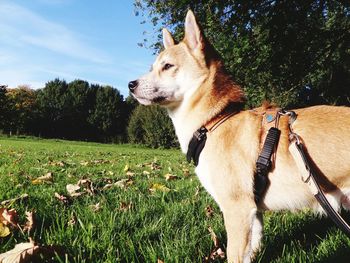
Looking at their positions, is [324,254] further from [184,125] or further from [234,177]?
[184,125]


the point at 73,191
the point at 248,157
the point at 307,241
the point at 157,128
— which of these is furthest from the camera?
the point at 157,128

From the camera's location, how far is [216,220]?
3496 millimetres

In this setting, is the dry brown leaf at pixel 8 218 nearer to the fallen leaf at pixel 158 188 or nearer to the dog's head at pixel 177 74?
the dog's head at pixel 177 74

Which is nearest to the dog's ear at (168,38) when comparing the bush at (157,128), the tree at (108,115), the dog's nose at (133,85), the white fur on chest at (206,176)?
the dog's nose at (133,85)

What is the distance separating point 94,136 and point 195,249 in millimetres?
64278

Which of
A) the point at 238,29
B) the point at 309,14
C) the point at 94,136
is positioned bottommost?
the point at 94,136

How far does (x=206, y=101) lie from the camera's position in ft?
10.9

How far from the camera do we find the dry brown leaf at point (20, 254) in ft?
6.61

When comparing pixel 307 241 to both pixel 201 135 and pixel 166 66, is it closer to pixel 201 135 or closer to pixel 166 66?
pixel 201 135

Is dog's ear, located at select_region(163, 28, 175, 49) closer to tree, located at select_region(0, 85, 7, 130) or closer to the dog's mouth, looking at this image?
the dog's mouth

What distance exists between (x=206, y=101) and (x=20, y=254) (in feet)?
6.66

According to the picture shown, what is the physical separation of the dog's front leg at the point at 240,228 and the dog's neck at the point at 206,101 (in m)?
0.88

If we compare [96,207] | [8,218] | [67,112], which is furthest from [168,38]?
[67,112]

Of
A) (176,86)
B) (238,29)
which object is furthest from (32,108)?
(176,86)
